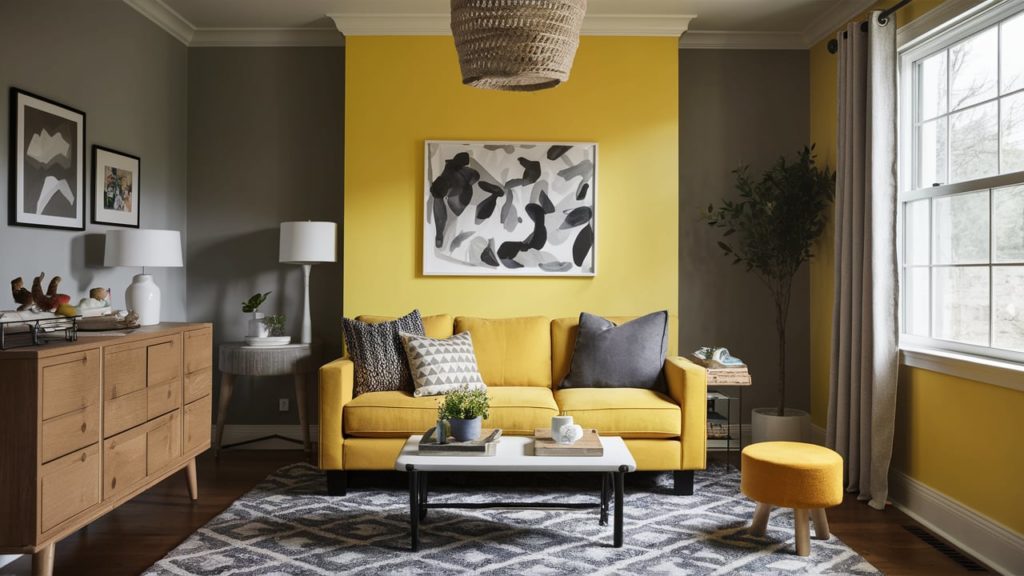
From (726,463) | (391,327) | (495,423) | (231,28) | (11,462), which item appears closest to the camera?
(11,462)

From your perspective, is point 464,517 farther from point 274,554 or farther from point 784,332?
point 784,332

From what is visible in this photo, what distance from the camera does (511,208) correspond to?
15.7ft

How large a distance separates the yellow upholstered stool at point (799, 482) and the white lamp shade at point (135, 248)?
3.04 metres

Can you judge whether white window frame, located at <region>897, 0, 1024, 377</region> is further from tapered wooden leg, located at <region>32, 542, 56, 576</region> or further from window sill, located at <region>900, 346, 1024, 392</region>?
tapered wooden leg, located at <region>32, 542, 56, 576</region>

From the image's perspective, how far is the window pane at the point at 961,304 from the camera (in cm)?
340

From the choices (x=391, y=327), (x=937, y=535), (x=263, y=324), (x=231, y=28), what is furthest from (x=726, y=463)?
(x=231, y=28)

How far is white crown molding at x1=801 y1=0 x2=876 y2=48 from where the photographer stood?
4383 mm

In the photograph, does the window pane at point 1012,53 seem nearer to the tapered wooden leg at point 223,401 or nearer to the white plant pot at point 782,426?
the white plant pot at point 782,426

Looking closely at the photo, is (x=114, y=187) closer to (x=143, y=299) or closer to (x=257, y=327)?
(x=143, y=299)

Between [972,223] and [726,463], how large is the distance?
195 centimetres

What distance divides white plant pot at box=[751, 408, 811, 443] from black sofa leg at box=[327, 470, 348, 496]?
250cm

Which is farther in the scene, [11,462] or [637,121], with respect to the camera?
[637,121]

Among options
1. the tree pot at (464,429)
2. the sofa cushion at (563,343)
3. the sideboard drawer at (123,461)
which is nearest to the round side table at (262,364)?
the sideboard drawer at (123,461)

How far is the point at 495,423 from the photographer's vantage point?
3875 millimetres
